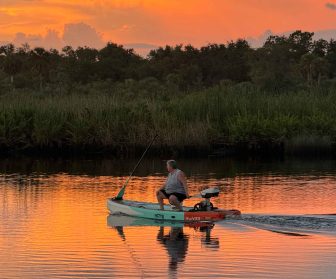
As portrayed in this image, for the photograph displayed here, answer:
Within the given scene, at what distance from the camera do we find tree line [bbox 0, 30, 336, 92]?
8006 centimetres

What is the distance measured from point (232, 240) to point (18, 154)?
24.0 meters

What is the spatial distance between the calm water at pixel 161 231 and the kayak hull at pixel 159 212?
0.81 feet

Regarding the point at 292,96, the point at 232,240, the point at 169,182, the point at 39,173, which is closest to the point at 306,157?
the point at 292,96

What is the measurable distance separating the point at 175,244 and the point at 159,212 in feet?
10.9

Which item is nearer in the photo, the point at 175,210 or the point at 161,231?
the point at 161,231

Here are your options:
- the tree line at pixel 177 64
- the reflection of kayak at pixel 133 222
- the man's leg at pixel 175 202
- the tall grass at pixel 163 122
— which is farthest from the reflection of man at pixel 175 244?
the tree line at pixel 177 64

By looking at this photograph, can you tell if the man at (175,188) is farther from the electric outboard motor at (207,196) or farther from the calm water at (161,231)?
the calm water at (161,231)

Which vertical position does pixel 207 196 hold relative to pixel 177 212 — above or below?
above

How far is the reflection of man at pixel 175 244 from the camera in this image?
665 inches

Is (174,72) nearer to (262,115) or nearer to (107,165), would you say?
(262,115)

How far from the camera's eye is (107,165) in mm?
37062

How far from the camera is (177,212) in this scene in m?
22.0

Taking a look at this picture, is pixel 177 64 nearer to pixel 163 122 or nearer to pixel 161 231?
pixel 163 122

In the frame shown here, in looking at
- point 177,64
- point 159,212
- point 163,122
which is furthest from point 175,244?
point 177,64
